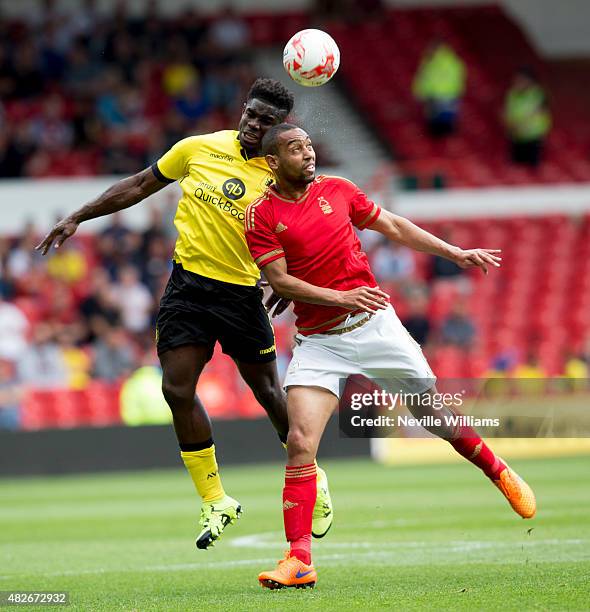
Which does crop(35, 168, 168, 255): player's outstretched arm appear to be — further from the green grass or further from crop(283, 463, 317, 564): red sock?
the green grass

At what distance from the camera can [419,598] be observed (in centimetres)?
622

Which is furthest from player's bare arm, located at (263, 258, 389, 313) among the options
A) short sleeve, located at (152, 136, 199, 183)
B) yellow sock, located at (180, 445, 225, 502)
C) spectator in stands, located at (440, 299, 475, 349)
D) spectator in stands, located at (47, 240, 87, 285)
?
spectator in stands, located at (440, 299, 475, 349)

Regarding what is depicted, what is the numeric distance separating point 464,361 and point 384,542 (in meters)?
9.80

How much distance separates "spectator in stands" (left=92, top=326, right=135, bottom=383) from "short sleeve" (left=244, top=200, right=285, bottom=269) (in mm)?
10582

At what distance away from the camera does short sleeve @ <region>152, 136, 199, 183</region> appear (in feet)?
26.0

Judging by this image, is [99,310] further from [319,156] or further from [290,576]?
[290,576]

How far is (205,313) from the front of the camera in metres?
7.95

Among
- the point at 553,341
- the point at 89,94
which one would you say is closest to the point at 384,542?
the point at 553,341

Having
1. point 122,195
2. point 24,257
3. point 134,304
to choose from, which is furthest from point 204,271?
point 24,257

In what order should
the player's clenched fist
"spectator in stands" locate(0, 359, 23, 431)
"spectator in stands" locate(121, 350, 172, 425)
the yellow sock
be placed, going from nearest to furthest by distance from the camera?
the player's clenched fist < the yellow sock < "spectator in stands" locate(0, 359, 23, 431) < "spectator in stands" locate(121, 350, 172, 425)

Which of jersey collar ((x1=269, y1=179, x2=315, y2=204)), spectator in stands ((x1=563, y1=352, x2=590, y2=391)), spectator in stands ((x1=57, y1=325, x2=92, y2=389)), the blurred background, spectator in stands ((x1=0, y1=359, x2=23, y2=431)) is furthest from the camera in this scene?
spectator in stands ((x1=563, y1=352, x2=590, y2=391))

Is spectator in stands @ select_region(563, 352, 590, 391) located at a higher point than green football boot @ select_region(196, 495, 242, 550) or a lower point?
lower

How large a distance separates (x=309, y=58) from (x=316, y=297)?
156 centimetres

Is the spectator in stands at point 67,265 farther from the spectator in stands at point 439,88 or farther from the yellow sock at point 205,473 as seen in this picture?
the yellow sock at point 205,473
